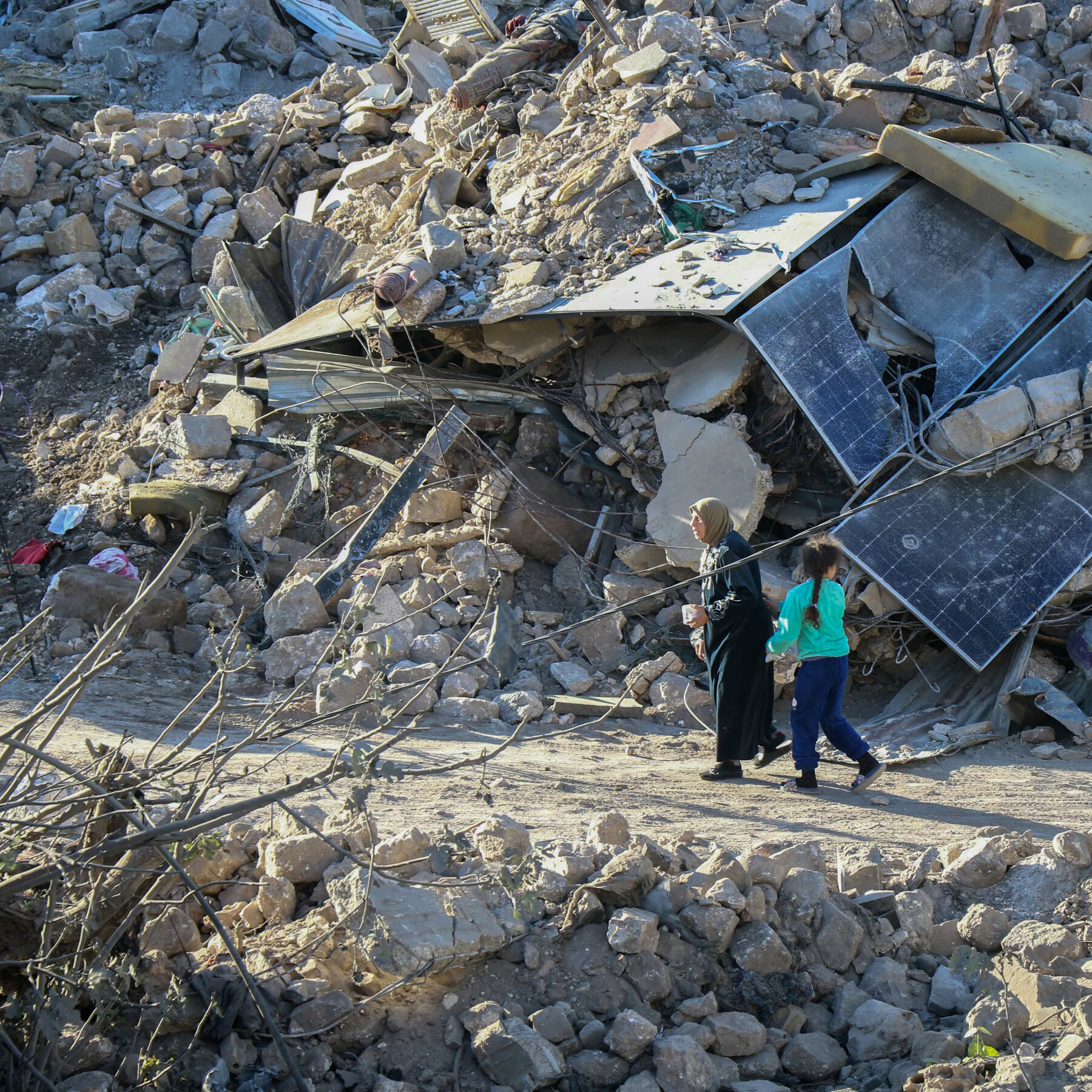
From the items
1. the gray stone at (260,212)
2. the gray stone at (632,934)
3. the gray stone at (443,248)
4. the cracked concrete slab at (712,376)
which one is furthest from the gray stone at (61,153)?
the gray stone at (632,934)

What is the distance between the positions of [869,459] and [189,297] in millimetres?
7199

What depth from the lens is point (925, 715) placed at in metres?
5.69

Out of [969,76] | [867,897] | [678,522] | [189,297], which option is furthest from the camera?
[189,297]

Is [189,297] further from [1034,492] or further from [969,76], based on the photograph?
[1034,492]

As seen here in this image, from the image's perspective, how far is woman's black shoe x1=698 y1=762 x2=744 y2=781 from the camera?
4.88 meters

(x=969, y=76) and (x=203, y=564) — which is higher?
(x=969, y=76)

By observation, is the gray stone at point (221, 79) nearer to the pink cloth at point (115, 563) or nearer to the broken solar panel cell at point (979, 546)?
the pink cloth at point (115, 563)

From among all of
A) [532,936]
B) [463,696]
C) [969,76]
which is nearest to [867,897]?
[532,936]

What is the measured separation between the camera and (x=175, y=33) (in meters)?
15.1

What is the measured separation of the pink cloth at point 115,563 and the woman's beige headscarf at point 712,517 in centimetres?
410

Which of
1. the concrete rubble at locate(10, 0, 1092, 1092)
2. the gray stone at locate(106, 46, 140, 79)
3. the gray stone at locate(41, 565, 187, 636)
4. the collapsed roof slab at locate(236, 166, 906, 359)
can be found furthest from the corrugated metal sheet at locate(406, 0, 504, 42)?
the gray stone at locate(41, 565, 187, 636)

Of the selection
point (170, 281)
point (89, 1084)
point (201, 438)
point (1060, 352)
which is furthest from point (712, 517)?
point (170, 281)

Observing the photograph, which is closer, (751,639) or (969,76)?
(751,639)

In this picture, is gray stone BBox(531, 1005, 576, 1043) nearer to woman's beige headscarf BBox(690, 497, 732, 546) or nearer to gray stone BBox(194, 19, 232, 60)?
woman's beige headscarf BBox(690, 497, 732, 546)
